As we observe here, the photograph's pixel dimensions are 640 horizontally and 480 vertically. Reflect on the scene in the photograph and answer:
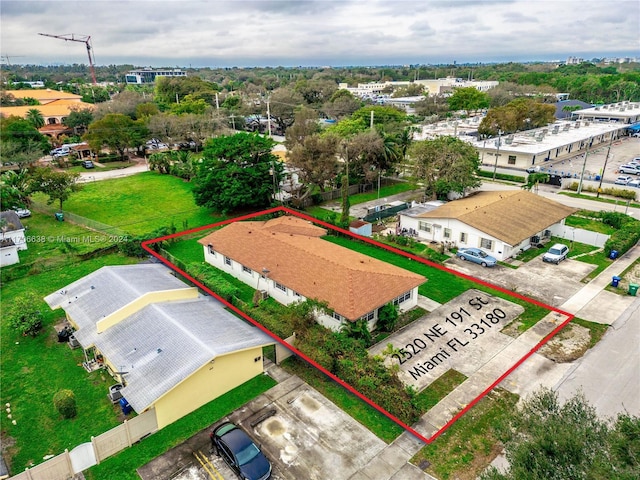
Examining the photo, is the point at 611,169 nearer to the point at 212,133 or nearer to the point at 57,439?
the point at 212,133

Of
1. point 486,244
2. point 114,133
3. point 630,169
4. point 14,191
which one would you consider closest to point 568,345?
point 486,244

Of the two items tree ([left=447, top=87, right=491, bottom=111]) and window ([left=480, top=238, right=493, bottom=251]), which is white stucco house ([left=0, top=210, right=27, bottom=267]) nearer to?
window ([left=480, top=238, right=493, bottom=251])

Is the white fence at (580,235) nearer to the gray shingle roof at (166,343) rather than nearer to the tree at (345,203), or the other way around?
the tree at (345,203)

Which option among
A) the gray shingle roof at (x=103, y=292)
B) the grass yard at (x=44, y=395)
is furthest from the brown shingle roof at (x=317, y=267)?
the grass yard at (x=44, y=395)

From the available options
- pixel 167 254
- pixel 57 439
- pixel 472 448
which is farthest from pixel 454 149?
pixel 57 439

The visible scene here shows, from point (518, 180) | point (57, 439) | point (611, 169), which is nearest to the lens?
point (57, 439)

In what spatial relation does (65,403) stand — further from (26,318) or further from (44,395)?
(26,318)

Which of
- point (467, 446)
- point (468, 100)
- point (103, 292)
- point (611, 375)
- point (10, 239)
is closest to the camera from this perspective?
point (467, 446)
